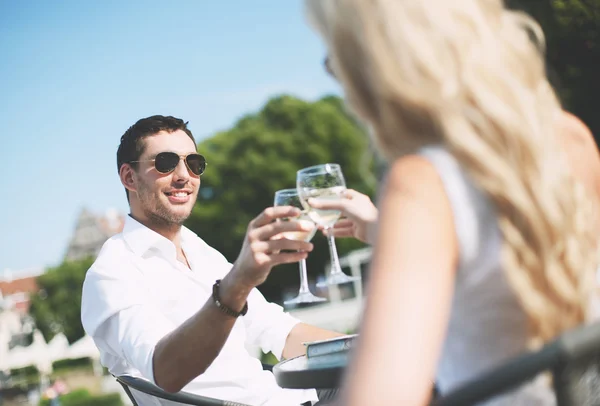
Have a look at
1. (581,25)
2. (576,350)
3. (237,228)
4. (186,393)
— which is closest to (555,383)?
(576,350)

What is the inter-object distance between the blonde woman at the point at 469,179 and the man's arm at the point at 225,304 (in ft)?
1.71

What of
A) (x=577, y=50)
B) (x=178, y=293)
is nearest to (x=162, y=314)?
(x=178, y=293)

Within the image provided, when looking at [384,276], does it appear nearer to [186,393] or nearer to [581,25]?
[186,393]

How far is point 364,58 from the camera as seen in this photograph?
1.36 m

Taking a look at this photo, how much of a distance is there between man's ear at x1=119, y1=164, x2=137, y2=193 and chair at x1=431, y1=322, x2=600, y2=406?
2427 mm

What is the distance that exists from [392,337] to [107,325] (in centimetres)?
181

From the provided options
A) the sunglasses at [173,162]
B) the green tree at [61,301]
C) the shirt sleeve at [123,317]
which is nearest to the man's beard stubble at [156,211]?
the sunglasses at [173,162]

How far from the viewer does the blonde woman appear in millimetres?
1205

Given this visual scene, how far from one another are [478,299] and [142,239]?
2063mm

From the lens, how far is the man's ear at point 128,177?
3.32m

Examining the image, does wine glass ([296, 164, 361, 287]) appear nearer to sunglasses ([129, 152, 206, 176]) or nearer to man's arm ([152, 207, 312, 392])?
man's arm ([152, 207, 312, 392])

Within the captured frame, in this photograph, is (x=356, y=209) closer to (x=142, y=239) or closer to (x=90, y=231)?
(x=142, y=239)

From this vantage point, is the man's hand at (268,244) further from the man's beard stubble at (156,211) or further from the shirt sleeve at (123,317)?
the man's beard stubble at (156,211)

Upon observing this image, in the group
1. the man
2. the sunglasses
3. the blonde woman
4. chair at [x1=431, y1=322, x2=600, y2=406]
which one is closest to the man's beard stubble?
the man
